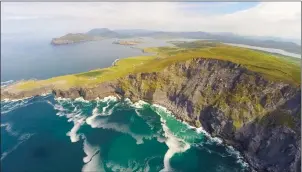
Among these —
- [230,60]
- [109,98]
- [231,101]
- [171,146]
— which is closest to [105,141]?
[171,146]

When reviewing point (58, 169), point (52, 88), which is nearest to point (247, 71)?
point (58, 169)

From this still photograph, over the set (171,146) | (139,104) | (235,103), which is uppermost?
(235,103)

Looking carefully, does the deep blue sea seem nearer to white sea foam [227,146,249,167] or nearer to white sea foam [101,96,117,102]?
white sea foam [227,146,249,167]

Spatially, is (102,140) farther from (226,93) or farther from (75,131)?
(226,93)

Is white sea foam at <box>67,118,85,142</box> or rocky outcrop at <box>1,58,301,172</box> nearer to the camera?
rocky outcrop at <box>1,58,301,172</box>

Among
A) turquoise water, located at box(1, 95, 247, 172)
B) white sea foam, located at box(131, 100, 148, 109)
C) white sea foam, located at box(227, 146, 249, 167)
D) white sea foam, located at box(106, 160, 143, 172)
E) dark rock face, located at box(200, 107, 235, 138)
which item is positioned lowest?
white sea foam, located at box(106, 160, 143, 172)

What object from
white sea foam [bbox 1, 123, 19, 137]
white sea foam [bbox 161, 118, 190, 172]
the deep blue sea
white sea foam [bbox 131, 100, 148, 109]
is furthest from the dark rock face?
white sea foam [bbox 1, 123, 19, 137]

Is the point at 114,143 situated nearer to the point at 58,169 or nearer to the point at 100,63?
the point at 58,169
